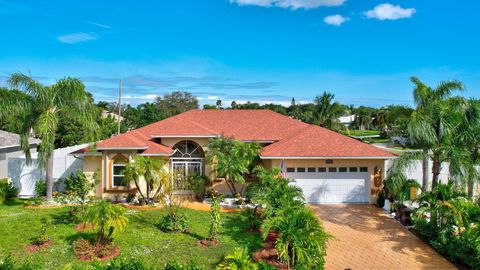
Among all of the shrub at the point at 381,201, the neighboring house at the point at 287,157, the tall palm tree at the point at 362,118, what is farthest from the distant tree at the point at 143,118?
the tall palm tree at the point at 362,118

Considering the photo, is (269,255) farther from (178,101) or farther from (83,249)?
(178,101)

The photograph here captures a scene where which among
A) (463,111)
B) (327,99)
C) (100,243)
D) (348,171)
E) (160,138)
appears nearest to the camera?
(100,243)

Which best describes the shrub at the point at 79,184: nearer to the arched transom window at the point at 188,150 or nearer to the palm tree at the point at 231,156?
the arched transom window at the point at 188,150

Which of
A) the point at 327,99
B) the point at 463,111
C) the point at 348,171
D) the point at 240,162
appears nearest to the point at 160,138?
the point at 240,162

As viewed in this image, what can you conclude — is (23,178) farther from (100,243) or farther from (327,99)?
(327,99)

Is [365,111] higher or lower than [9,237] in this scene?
higher

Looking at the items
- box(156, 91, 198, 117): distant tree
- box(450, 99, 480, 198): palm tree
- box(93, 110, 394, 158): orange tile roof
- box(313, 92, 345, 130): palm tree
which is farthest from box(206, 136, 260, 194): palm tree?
box(156, 91, 198, 117): distant tree

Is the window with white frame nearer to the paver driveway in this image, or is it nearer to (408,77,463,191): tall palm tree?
the paver driveway
